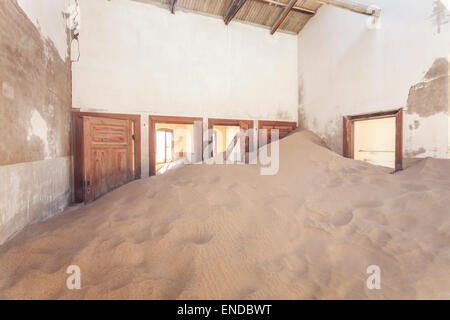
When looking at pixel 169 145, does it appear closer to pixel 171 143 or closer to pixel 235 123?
pixel 171 143

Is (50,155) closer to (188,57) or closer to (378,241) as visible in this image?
(188,57)

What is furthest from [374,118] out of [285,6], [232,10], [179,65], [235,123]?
[179,65]

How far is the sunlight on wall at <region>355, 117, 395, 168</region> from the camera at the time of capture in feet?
24.2

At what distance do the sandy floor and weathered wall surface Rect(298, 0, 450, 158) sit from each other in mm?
1043

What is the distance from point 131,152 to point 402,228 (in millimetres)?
5173

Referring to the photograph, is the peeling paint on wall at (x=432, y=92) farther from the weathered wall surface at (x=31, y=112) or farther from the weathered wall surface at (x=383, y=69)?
the weathered wall surface at (x=31, y=112)

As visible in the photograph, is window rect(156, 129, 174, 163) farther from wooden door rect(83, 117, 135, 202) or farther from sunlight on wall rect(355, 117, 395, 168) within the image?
sunlight on wall rect(355, 117, 395, 168)

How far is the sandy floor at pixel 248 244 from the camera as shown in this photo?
163 centimetres

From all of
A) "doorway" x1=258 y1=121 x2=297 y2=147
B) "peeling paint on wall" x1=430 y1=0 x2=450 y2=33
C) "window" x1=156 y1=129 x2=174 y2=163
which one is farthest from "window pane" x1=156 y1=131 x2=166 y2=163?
"peeling paint on wall" x1=430 y1=0 x2=450 y2=33

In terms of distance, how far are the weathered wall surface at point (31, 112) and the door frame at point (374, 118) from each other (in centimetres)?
601

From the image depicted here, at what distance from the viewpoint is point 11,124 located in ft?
7.38

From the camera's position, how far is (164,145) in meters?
12.2

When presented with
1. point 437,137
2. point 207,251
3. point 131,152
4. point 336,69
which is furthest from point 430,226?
point 131,152
